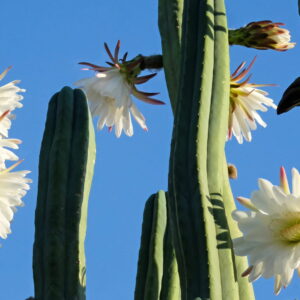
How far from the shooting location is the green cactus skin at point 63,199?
5.83 feet

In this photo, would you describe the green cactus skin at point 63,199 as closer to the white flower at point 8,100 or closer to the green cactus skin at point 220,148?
the white flower at point 8,100

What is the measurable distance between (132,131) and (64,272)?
1.89ft

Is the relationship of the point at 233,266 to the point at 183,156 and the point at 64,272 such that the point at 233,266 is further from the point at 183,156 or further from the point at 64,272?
the point at 64,272

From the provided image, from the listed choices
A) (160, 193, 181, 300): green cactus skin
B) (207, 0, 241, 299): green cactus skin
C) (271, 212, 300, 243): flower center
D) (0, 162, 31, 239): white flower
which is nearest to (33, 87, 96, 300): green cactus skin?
(0, 162, 31, 239): white flower

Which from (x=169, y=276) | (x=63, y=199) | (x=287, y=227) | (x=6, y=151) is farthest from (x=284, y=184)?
(x=6, y=151)

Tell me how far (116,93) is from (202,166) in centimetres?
57

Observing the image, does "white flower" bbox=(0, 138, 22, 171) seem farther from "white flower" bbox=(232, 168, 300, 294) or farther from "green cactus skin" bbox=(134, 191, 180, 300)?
"white flower" bbox=(232, 168, 300, 294)

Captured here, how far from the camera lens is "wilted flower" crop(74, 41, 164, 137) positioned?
214 cm

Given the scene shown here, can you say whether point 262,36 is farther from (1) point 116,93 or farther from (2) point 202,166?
(2) point 202,166

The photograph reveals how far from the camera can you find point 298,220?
1.59 metres

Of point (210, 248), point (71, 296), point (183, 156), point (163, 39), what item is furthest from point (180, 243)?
point (163, 39)

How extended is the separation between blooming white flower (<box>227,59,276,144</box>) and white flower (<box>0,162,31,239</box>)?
1.90ft

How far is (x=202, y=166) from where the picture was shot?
1638 mm

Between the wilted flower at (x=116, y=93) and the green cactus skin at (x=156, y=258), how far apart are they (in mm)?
300
